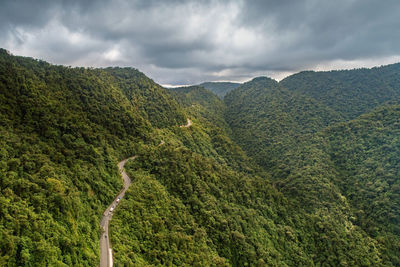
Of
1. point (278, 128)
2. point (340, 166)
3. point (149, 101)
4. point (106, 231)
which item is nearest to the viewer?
point (106, 231)

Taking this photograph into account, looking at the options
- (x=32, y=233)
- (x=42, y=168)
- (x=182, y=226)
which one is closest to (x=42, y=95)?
(x=42, y=168)

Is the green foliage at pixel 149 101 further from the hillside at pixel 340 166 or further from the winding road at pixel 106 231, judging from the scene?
the hillside at pixel 340 166

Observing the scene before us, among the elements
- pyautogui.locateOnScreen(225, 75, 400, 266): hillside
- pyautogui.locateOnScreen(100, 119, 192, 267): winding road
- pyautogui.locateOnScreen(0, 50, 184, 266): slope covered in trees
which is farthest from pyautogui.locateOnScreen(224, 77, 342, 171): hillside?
pyautogui.locateOnScreen(100, 119, 192, 267): winding road

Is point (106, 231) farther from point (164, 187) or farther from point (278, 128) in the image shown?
point (278, 128)

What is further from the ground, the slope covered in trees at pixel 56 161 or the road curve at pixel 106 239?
the slope covered in trees at pixel 56 161

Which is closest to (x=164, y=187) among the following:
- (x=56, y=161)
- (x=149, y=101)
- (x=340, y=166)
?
(x=56, y=161)

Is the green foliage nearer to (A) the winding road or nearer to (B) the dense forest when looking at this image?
(B) the dense forest

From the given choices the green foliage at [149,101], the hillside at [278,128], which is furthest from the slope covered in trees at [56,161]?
the hillside at [278,128]

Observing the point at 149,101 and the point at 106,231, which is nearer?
the point at 106,231

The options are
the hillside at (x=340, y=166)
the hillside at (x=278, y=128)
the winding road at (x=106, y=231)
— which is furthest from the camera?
the hillside at (x=278, y=128)
